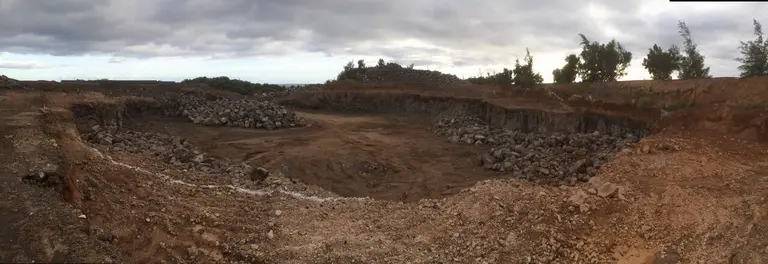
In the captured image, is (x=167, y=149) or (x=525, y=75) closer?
(x=167, y=149)

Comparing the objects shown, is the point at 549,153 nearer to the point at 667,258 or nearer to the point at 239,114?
the point at 667,258

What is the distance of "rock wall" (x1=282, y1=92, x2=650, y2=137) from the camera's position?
14.6 metres

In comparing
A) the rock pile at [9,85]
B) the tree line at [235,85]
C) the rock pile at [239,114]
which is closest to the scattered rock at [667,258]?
the rock pile at [239,114]

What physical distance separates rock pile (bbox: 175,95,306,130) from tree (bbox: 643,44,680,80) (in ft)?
A: 39.9

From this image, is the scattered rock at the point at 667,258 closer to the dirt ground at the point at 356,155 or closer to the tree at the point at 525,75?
the dirt ground at the point at 356,155

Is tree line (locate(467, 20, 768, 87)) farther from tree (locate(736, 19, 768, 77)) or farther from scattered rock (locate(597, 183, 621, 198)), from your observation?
scattered rock (locate(597, 183, 621, 198))

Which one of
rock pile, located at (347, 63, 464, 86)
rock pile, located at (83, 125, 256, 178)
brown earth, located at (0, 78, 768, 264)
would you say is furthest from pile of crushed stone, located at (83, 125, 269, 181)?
rock pile, located at (347, 63, 464, 86)

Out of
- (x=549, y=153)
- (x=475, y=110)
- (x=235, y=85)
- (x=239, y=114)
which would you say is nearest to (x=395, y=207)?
(x=549, y=153)

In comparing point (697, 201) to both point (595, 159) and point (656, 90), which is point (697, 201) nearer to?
point (595, 159)

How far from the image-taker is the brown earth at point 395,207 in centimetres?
692

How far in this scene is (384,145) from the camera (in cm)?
1598

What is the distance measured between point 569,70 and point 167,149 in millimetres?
15888

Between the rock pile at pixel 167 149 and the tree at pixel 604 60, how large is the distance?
14.4 metres

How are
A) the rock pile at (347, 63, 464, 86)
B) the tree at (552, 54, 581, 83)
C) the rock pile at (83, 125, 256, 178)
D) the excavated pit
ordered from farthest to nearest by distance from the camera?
the rock pile at (347, 63, 464, 86) → the tree at (552, 54, 581, 83) → the excavated pit → the rock pile at (83, 125, 256, 178)
